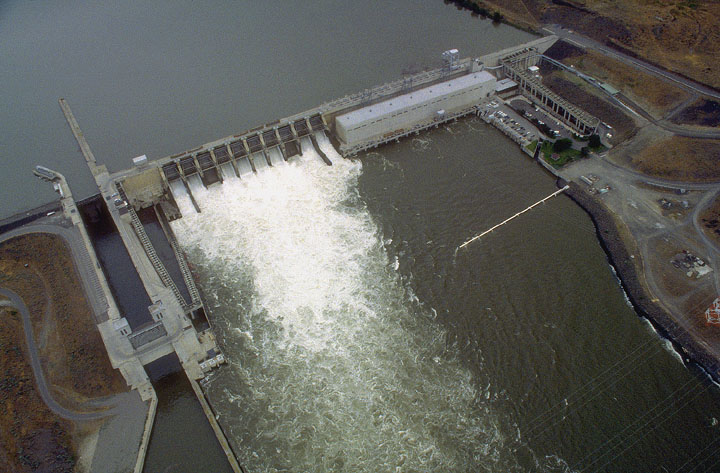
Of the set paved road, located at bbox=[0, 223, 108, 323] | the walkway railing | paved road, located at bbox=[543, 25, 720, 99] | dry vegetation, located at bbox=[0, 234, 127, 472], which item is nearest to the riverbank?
paved road, located at bbox=[543, 25, 720, 99]

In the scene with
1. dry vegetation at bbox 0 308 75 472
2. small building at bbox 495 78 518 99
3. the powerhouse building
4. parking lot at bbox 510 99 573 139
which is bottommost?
dry vegetation at bbox 0 308 75 472

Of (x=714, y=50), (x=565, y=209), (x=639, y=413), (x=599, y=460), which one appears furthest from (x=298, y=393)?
(x=714, y=50)

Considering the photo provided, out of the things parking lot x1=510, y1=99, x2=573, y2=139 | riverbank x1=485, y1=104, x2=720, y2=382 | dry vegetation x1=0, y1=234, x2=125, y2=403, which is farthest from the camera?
parking lot x1=510, y1=99, x2=573, y2=139

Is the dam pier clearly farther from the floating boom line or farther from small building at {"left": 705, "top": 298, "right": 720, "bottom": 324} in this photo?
small building at {"left": 705, "top": 298, "right": 720, "bottom": 324}

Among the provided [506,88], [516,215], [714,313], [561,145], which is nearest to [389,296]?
[516,215]

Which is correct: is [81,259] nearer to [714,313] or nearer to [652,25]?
[714,313]

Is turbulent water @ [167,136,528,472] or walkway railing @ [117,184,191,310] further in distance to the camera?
walkway railing @ [117,184,191,310]

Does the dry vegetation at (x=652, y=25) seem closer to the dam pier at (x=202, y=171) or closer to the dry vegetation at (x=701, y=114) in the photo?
the dry vegetation at (x=701, y=114)
